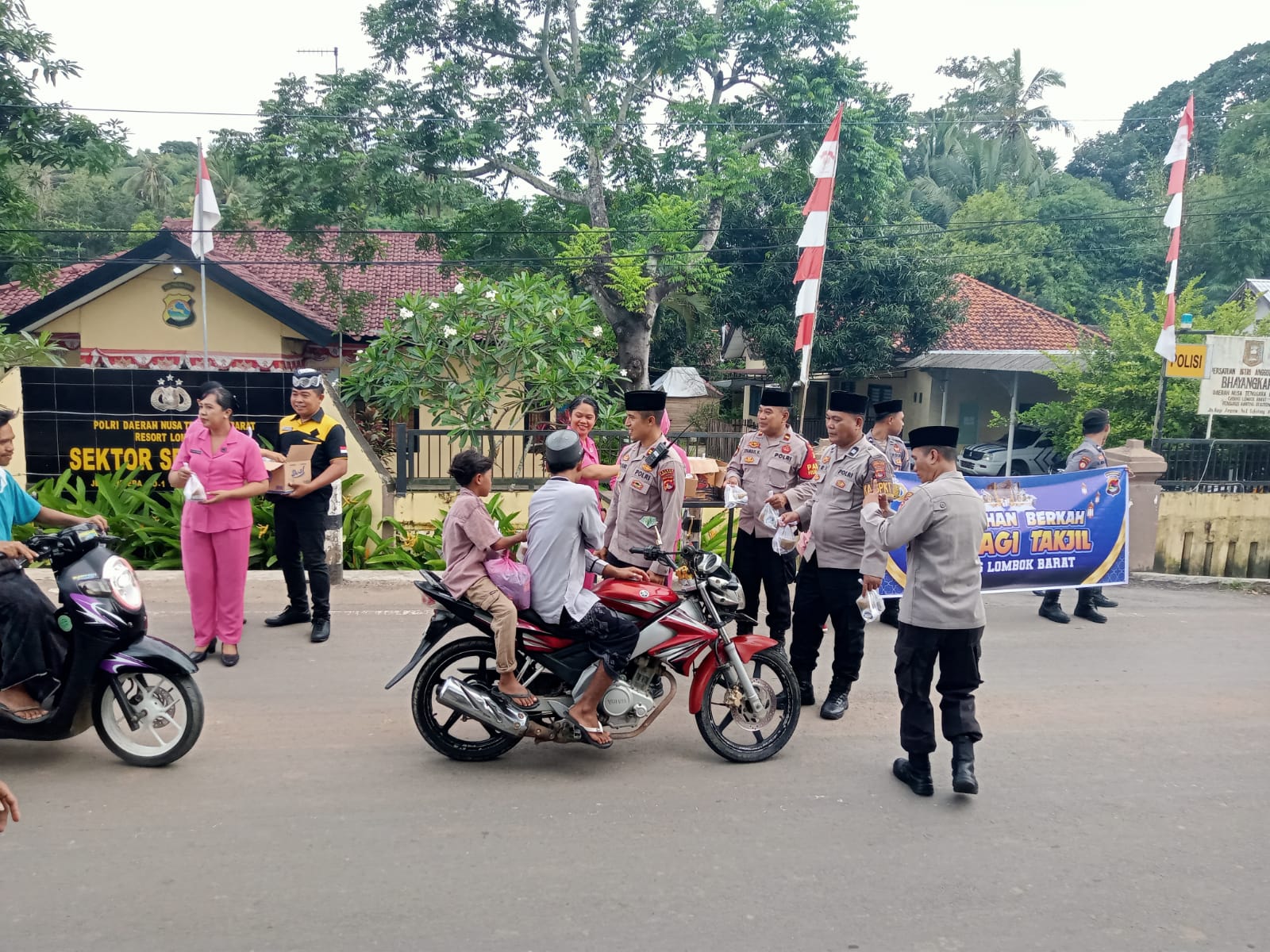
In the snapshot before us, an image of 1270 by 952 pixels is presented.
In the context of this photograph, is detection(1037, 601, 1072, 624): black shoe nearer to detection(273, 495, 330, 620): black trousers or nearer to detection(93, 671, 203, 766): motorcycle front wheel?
detection(273, 495, 330, 620): black trousers

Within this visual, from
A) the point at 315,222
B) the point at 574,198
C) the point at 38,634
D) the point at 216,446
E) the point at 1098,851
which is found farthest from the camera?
the point at 574,198

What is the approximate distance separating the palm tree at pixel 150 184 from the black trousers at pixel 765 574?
135 feet

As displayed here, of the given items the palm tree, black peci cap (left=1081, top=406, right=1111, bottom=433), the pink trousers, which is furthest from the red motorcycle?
the palm tree

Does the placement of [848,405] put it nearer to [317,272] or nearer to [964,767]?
[964,767]

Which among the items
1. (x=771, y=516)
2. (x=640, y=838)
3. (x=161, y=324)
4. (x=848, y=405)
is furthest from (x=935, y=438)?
(x=161, y=324)

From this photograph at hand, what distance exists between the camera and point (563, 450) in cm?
462

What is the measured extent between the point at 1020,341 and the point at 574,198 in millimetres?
12953

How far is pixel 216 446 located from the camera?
6160mm

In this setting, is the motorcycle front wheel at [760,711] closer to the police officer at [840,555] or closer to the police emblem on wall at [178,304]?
the police officer at [840,555]

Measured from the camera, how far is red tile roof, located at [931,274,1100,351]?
27500mm

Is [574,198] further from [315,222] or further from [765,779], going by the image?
[765,779]

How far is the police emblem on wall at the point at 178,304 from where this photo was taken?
19.2m

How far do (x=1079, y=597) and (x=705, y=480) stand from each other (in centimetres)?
385

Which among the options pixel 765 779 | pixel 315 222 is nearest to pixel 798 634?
pixel 765 779
